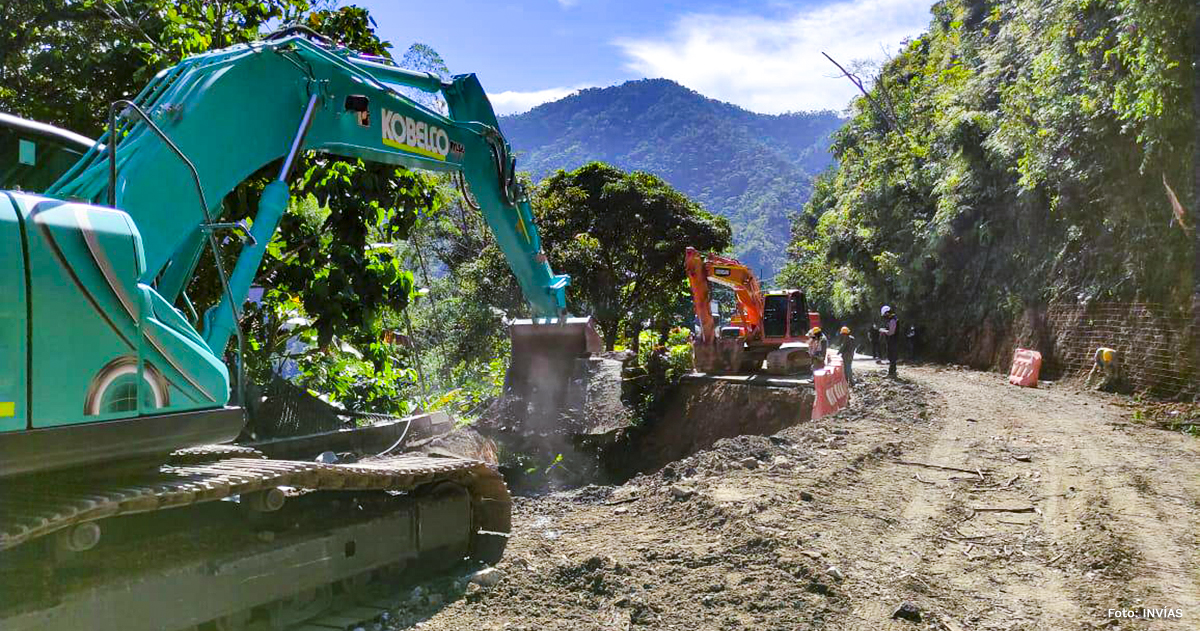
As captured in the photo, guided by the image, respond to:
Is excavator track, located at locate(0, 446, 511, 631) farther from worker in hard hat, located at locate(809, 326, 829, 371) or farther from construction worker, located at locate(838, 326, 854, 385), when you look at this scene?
worker in hard hat, located at locate(809, 326, 829, 371)

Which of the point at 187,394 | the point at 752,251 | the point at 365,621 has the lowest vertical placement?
the point at 365,621

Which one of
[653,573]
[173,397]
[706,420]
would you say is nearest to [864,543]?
[653,573]

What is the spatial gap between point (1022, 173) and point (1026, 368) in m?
5.49

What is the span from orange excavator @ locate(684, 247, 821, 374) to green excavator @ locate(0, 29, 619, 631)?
14856 millimetres

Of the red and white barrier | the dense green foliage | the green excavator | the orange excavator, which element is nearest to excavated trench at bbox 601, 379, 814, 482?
the red and white barrier

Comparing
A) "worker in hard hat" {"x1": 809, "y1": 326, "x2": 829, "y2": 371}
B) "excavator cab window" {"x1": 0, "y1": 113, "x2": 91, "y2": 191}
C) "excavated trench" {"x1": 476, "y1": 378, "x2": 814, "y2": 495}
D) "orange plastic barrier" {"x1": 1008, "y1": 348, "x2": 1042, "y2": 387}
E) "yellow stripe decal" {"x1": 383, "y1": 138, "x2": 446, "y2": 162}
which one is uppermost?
"yellow stripe decal" {"x1": 383, "y1": 138, "x2": 446, "y2": 162}

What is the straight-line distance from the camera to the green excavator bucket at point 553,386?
12.3m

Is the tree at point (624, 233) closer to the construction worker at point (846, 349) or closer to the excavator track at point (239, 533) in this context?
the construction worker at point (846, 349)

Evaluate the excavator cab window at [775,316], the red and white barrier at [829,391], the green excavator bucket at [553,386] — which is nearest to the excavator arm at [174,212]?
the green excavator bucket at [553,386]

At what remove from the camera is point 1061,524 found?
6.62 m

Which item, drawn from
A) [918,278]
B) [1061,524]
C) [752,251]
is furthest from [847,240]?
[752,251]

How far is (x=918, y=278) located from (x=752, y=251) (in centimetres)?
12385

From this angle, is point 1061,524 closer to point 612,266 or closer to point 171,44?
point 171,44

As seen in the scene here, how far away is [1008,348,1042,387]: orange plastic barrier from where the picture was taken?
19.5 m
